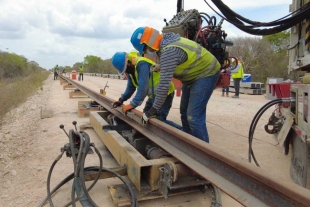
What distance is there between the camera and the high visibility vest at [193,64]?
3.57 metres

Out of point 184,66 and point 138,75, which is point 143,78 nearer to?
point 138,75

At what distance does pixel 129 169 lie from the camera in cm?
313

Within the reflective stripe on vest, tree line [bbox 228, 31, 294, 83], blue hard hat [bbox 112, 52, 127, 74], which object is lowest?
blue hard hat [bbox 112, 52, 127, 74]

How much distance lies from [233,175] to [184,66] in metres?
1.83

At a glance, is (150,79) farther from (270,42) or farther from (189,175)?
(270,42)

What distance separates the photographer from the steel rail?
1.68m

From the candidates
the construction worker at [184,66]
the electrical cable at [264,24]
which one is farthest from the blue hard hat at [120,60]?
the electrical cable at [264,24]

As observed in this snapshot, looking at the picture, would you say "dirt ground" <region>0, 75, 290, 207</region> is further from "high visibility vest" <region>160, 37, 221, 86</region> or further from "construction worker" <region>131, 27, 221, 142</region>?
"high visibility vest" <region>160, 37, 221, 86</region>

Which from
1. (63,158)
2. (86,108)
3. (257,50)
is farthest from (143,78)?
(257,50)

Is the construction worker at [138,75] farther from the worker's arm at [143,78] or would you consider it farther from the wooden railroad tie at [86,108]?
the wooden railroad tie at [86,108]

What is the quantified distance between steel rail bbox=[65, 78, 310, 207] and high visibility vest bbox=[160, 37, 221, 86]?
81 centimetres

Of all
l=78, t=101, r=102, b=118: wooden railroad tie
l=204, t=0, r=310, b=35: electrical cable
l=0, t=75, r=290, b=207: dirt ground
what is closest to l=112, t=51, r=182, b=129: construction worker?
l=0, t=75, r=290, b=207: dirt ground

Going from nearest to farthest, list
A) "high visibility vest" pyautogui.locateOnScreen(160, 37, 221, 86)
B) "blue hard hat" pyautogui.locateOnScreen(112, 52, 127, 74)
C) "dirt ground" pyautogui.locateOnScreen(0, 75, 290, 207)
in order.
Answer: "dirt ground" pyautogui.locateOnScreen(0, 75, 290, 207), "high visibility vest" pyautogui.locateOnScreen(160, 37, 221, 86), "blue hard hat" pyautogui.locateOnScreen(112, 52, 127, 74)

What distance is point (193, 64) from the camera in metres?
3.74
